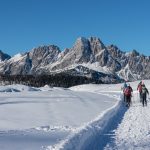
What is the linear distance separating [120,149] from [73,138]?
1258 mm

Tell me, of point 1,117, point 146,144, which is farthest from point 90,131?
point 1,117

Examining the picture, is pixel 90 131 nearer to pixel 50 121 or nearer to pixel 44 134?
pixel 44 134

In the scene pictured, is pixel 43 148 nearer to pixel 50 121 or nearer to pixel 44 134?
pixel 44 134

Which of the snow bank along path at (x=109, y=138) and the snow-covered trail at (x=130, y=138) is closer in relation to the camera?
the snow bank along path at (x=109, y=138)

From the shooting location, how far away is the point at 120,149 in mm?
11898

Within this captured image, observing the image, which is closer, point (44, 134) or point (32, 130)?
point (44, 134)

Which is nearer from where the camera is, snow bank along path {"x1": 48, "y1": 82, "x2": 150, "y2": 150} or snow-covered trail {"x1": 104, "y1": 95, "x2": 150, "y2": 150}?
snow bank along path {"x1": 48, "y1": 82, "x2": 150, "y2": 150}

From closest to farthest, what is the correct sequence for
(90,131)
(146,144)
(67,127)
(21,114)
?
(146,144), (90,131), (67,127), (21,114)

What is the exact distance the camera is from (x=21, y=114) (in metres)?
21.1

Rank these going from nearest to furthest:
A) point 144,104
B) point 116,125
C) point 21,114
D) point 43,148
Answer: point 43,148
point 116,125
point 21,114
point 144,104

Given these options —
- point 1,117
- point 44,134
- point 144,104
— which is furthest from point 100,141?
point 144,104

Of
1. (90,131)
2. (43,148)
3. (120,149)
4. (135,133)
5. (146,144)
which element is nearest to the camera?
(43,148)

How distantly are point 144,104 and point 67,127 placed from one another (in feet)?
60.4

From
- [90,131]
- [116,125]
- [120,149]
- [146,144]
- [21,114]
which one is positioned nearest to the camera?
[120,149]
